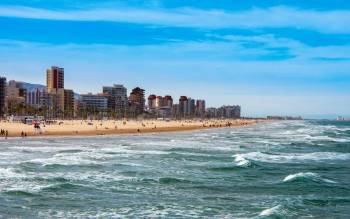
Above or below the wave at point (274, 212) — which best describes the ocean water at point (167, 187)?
above

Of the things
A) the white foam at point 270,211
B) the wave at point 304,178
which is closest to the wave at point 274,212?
the white foam at point 270,211

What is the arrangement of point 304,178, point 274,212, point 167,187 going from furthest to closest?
1. point 304,178
2. point 167,187
3. point 274,212

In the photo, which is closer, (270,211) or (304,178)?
(270,211)

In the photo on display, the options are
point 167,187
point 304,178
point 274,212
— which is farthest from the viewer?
point 304,178

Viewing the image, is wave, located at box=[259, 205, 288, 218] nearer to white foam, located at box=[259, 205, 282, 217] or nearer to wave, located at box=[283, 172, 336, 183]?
white foam, located at box=[259, 205, 282, 217]

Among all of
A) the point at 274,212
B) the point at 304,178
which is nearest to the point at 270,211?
the point at 274,212

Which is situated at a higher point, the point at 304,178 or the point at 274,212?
the point at 304,178

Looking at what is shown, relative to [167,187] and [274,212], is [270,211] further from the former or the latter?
[167,187]

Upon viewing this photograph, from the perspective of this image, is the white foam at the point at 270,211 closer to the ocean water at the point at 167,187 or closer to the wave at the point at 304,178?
the ocean water at the point at 167,187

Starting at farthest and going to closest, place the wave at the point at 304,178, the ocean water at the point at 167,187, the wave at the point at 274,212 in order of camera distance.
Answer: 1. the wave at the point at 304,178
2. the ocean water at the point at 167,187
3. the wave at the point at 274,212

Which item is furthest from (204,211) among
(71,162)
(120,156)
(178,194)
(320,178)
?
(120,156)

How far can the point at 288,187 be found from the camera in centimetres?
2672

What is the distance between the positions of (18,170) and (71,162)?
5.68 metres

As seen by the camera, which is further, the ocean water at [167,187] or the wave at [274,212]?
the ocean water at [167,187]
